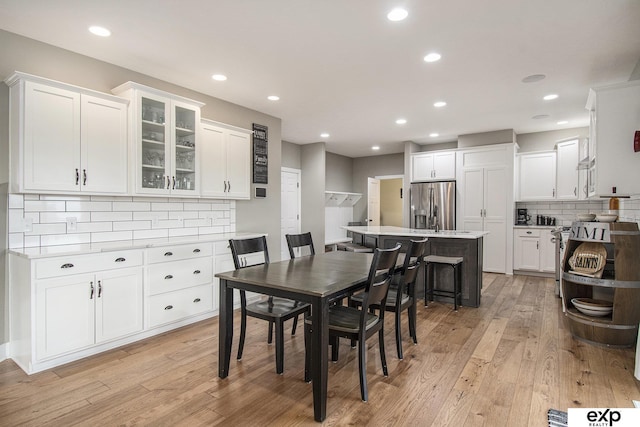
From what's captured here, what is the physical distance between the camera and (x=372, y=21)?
2619 millimetres

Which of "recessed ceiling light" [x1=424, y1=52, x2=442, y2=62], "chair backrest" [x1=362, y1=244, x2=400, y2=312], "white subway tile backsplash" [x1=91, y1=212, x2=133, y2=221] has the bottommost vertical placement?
"chair backrest" [x1=362, y1=244, x2=400, y2=312]

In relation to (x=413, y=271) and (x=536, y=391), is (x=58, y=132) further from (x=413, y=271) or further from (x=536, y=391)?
(x=536, y=391)

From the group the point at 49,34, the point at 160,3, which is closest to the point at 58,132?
the point at 49,34

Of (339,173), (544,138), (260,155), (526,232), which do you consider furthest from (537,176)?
(260,155)

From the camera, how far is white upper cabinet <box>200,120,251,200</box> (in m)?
4.04

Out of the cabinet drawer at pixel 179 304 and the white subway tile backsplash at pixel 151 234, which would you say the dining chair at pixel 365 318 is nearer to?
the cabinet drawer at pixel 179 304

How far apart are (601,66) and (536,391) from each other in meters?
3.22

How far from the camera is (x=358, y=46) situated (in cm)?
302

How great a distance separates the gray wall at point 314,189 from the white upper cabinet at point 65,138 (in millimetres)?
4530

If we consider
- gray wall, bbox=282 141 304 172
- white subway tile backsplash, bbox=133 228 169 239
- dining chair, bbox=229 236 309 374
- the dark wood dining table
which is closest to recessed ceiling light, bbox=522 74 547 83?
the dark wood dining table

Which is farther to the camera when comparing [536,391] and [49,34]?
[49,34]

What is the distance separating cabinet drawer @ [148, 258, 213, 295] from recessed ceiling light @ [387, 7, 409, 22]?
2.88 meters

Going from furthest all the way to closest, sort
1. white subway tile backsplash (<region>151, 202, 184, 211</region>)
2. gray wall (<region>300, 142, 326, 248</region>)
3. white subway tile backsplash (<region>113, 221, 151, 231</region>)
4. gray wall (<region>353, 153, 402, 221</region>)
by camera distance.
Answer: gray wall (<region>353, 153, 402, 221</region>) < gray wall (<region>300, 142, 326, 248</region>) < white subway tile backsplash (<region>151, 202, 184, 211</region>) < white subway tile backsplash (<region>113, 221, 151, 231</region>)

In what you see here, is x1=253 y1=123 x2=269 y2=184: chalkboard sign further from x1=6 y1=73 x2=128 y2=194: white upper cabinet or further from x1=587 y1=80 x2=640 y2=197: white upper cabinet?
x1=587 y1=80 x2=640 y2=197: white upper cabinet
